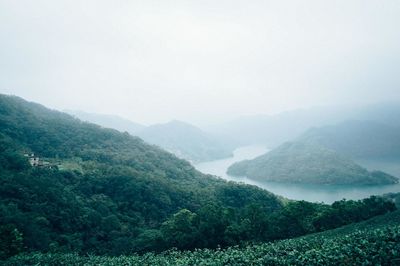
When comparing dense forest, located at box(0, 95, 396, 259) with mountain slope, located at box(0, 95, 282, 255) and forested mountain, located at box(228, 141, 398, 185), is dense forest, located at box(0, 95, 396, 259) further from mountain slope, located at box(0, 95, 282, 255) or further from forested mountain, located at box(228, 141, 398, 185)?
forested mountain, located at box(228, 141, 398, 185)

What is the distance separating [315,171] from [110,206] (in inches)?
5219

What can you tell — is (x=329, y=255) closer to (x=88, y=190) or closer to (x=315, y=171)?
(x=88, y=190)

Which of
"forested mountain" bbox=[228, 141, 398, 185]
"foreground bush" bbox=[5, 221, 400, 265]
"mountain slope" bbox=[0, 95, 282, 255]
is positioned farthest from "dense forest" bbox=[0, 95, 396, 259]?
"forested mountain" bbox=[228, 141, 398, 185]

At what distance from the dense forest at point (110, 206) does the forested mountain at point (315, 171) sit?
83799mm

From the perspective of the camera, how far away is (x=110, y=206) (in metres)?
61.3

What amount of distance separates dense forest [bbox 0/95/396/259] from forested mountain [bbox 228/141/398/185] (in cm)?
8380

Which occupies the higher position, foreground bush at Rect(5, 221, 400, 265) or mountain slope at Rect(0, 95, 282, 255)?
foreground bush at Rect(5, 221, 400, 265)

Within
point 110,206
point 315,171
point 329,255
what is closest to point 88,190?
point 110,206

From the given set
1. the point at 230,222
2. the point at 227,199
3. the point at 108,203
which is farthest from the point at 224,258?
the point at 227,199

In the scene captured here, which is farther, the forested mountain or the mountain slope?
the forested mountain

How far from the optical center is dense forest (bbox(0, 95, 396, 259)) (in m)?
41.8

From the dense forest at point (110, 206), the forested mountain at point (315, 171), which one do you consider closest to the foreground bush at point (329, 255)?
the dense forest at point (110, 206)

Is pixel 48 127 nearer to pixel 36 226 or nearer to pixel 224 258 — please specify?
pixel 36 226

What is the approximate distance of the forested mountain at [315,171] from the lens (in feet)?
500
